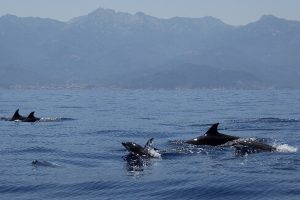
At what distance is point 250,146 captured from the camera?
27.0 meters

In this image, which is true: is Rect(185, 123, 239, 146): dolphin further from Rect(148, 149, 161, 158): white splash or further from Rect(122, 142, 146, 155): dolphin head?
Rect(122, 142, 146, 155): dolphin head

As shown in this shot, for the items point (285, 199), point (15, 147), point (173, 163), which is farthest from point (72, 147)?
point (285, 199)

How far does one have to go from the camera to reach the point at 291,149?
27328 mm

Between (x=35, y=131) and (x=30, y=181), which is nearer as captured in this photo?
(x=30, y=181)

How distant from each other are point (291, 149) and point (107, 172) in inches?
399

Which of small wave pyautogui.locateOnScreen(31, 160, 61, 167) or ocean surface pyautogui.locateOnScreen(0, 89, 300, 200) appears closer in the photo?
ocean surface pyautogui.locateOnScreen(0, 89, 300, 200)

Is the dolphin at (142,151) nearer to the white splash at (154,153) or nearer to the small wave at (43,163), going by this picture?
the white splash at (154,153)

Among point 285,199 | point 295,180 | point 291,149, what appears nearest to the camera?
point 285,199

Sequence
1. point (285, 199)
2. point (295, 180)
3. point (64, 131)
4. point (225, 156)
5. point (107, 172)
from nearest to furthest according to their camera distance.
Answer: point (285, 199)
point (295, 180)
point (107, 172)
point (225, 156)
point (64, 131)

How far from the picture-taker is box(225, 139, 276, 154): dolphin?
86.9ft

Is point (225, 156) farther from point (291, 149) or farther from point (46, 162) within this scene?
point (46, 162)

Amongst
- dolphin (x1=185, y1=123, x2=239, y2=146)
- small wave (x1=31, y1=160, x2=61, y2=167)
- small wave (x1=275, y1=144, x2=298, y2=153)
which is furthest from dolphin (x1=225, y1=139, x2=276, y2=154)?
small wave (x1=31, y1=160, x2=61, y2=167)

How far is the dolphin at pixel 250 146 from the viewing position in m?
26.5

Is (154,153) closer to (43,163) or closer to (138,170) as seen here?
(138,170)
